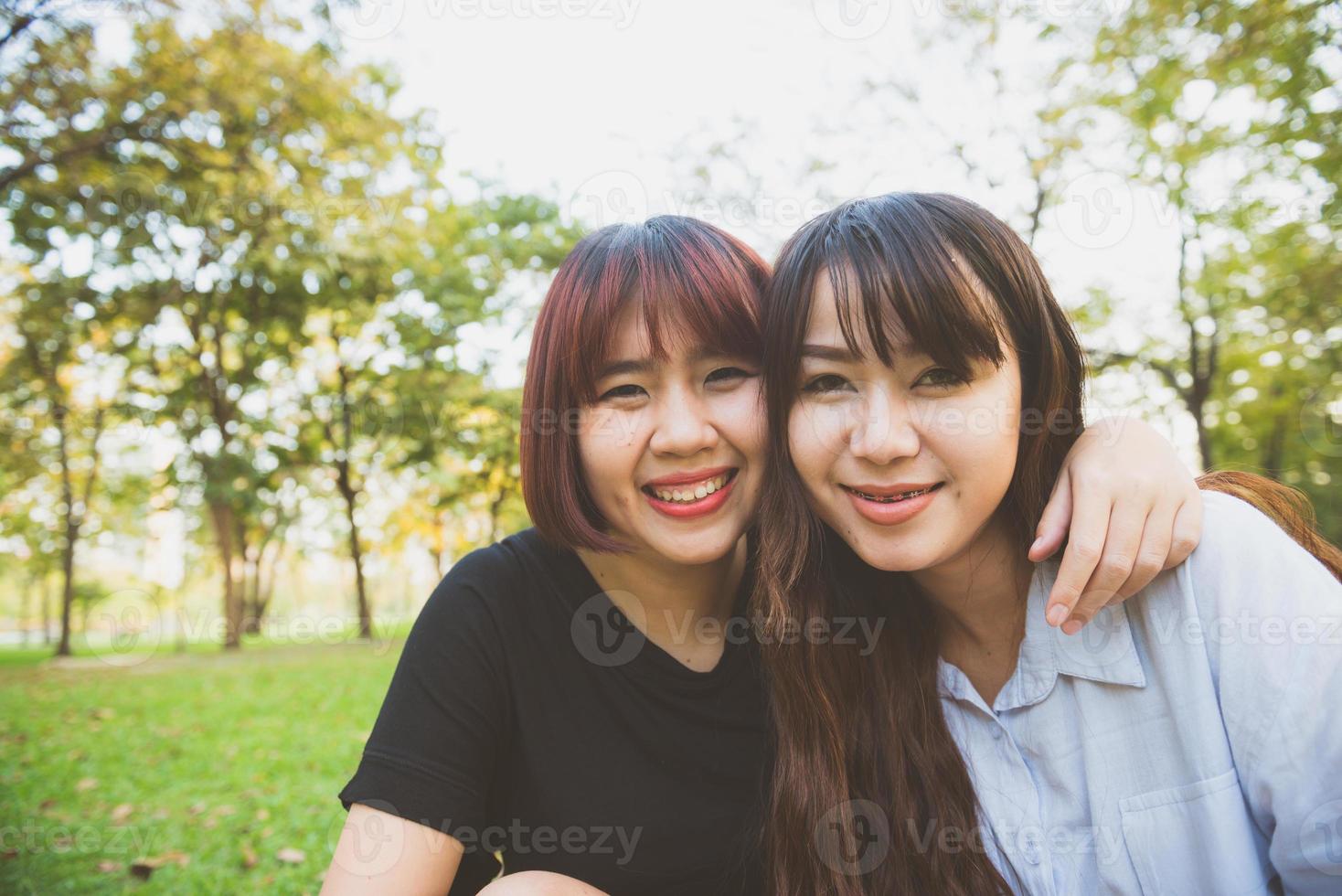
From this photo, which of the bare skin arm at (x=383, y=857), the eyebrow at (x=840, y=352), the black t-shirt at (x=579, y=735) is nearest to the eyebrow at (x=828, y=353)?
the eyebrow at (x=840, y=352)

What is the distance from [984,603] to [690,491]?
0.81 meters

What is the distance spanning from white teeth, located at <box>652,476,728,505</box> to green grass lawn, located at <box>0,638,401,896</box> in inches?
103

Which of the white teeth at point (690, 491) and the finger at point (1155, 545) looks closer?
the finger at point (1155, 545)

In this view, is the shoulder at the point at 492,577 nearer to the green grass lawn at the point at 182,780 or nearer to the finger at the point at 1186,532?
the finger at the point at 1186,532

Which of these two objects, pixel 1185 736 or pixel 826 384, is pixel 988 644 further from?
pixel 826 384

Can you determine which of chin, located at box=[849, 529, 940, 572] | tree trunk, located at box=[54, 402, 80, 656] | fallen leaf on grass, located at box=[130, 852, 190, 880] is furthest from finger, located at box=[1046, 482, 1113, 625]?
tree trunk, located at box=[54, 402, 80, 656]

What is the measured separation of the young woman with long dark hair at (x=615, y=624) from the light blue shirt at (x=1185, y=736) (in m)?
0.69

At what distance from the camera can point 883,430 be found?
1.75m


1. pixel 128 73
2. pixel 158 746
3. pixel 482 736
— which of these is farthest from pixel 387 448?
pixel 482 736

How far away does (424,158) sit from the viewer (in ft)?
43.4

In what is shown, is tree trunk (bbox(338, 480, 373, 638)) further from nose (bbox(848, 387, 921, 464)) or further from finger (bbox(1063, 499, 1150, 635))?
finger (bbox(1063, 499, 1150, 635))

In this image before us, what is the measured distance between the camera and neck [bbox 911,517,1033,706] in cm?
203

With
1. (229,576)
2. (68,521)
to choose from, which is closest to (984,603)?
(229,576)

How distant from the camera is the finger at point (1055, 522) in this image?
1.74 m
